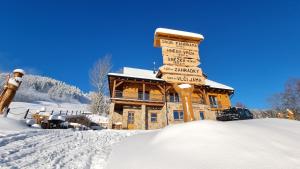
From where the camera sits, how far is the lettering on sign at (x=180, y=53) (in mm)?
7814

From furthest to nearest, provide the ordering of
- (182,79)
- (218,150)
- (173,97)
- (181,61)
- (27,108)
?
(27,108)
(173,97)
(181,61)
(182,79)
(218,150)

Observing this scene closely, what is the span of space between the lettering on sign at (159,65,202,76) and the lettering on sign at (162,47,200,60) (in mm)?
461

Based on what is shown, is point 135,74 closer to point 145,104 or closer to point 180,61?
point 145,104

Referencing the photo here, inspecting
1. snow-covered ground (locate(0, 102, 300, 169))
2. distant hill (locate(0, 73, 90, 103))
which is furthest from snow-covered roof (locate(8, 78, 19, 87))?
distant hill (locate(0, 73, 90, 103))

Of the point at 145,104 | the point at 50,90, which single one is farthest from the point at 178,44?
the point at 50,90

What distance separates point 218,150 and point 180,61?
4.37m

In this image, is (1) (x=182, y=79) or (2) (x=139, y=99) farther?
(2) (x=139, y=99)

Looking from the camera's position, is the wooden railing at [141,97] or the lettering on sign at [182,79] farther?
the wooden railing at [141,97]

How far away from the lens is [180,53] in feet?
26.3

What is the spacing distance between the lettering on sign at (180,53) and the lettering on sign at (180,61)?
4.5 inches

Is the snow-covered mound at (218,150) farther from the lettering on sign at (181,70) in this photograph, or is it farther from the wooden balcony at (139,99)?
the wooden balcony at (139,99)

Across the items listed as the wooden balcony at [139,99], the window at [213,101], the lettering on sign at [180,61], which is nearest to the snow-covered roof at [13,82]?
the lettering on sign at [180,61]

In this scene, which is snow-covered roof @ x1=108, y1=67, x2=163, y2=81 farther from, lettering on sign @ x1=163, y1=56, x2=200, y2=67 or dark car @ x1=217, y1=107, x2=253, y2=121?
lettering on sign @ x1=163, y1=56, x2=200, y2=67

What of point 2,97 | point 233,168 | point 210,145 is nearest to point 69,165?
point 210,145
